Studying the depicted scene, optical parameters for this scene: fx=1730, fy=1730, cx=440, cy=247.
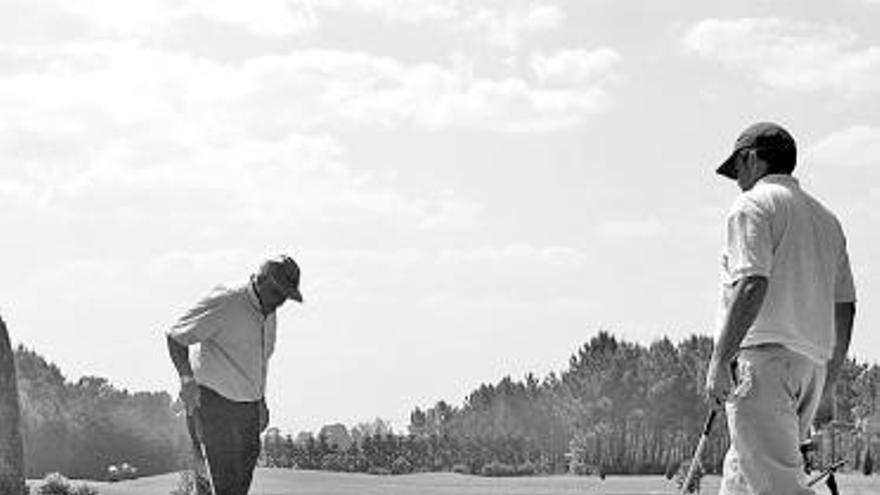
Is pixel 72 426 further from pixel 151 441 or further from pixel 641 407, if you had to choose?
pixel 641 407

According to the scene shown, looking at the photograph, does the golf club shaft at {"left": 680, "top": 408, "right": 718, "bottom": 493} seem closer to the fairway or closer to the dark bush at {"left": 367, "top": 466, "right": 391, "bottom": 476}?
the fairway

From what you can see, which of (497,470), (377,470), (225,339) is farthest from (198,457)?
(497,470)

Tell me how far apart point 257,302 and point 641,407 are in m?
58.4

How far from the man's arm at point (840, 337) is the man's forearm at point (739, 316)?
905 millimetres

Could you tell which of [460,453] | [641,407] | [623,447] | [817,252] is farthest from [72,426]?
[817,252]

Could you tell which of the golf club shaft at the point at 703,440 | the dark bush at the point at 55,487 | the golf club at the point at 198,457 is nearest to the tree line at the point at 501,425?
the dark bush at the point at 55,487

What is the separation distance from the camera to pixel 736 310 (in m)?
7.25

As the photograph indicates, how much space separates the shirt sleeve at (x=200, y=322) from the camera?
414 inches

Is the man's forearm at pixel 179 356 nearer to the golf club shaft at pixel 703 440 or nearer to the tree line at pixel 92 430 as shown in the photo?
the golf club shaft at pixel 703 440

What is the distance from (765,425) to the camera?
731cm

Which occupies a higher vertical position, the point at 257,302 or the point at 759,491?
the point at 257,302

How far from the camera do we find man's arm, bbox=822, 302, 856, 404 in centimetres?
803

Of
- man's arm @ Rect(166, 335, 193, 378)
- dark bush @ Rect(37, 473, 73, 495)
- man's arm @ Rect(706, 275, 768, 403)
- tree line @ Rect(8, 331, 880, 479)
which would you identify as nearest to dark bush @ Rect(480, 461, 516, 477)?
tree line @ Rect(8, 331, 880, 479)

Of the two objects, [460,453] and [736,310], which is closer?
[736,310]
